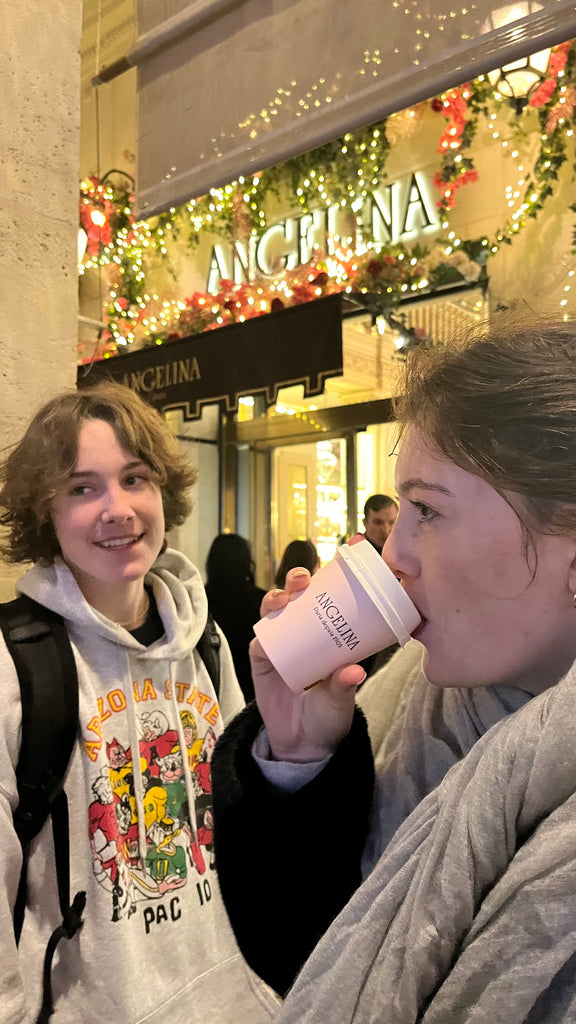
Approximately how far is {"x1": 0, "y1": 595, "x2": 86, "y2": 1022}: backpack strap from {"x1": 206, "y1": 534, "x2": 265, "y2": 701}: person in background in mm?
1232

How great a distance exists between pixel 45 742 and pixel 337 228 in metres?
4.42

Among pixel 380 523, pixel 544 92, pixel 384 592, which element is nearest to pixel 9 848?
pixel 384 592

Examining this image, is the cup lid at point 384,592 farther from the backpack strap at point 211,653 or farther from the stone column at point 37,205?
the stone column at point 37,205

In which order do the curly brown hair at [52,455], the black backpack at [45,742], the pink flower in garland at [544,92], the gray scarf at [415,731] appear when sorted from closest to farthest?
the gray scarf at [415,731] → the black backpack at [45,742] → the curly brown hair at [52,455] → the pink flower in garland at [544,92]

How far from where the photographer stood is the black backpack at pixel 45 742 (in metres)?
1.29

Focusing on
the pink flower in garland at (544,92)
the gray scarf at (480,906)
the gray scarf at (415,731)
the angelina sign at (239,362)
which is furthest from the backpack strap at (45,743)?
the pink flower in garland at (544,92)

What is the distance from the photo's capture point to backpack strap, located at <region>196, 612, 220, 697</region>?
1.73 metres

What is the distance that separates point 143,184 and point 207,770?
149cm

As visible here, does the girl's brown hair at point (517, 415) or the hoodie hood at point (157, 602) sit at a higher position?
the girl's brown hair at point (517, 415)

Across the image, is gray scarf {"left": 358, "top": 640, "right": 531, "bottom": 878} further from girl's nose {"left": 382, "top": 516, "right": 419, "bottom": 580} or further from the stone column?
the stone column

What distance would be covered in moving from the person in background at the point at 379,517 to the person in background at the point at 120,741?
1764 mm

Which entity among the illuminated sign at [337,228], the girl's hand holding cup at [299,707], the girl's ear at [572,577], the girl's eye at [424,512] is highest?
the illuminated sign at [337,228]

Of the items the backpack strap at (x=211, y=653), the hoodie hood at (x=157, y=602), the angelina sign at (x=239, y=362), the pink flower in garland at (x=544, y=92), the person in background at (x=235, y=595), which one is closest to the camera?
the hoodie hood at (x=157, y=602)

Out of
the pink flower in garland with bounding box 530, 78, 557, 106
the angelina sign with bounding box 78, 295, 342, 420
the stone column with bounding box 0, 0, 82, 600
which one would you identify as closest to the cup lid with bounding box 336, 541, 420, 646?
the stone column with bounding box 0, 0, 82, 600
